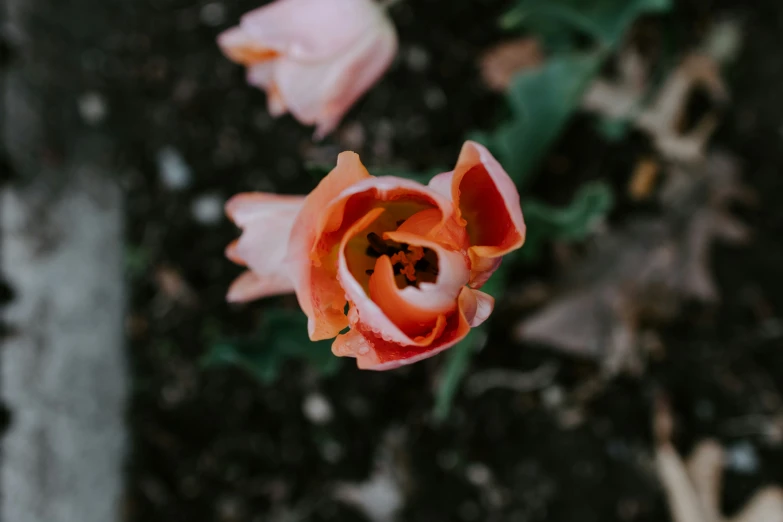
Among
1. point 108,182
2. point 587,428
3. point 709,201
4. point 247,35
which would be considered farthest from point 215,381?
point 709,201

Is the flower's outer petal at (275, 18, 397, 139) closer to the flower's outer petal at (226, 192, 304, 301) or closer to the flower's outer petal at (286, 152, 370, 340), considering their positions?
the flower's outer petal at (226, 192, 304, 301)

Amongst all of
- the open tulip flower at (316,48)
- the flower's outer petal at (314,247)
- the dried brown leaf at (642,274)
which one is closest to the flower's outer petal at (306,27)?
the open tulip flower at (316,48)

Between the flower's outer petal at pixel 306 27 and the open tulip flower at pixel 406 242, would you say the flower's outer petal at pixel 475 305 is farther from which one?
the flower's outer petal at pixel 306 27

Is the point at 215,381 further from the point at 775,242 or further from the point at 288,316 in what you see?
the point at 775,242

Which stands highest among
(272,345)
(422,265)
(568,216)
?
(422,265)

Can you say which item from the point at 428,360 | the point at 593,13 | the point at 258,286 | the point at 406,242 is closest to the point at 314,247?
the point at 406,242

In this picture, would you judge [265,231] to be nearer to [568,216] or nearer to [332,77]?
[332,77]
